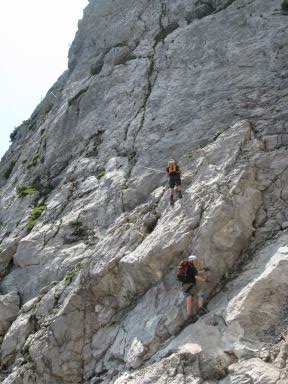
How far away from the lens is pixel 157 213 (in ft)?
71.8

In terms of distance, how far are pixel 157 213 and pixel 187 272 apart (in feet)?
17.1

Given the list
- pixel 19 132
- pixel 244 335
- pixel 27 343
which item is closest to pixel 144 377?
pixel 244 335

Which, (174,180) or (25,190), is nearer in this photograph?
(174,180)

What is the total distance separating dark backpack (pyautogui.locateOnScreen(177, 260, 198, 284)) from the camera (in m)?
17.1

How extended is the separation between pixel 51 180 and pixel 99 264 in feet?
40.5

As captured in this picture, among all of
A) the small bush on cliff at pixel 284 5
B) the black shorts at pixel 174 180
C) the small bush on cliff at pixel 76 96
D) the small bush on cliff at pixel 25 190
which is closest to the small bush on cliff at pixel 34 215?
the small bush on cliff at pixel 25 190

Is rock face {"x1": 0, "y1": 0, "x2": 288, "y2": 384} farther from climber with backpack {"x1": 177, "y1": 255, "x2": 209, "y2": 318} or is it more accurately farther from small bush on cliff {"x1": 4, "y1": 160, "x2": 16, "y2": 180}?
small bush on cliff {"x1": 4, "y1": 160, "x2": 16, "y2": 180}

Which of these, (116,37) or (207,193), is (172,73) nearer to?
(116,37)

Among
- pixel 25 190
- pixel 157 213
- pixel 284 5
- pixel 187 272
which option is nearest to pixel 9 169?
pixel 25 190

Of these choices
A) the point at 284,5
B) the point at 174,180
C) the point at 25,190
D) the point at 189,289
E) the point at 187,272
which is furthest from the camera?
the point at 25,190

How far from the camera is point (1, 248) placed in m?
28.5

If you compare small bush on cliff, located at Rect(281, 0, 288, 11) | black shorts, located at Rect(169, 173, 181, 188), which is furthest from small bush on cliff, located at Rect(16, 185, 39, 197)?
small bush on cliff, located at Rect(281, 0, 288, 11)

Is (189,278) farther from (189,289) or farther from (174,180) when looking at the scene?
(174,180)

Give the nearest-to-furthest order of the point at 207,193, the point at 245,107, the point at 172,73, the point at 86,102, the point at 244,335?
1. the point at 244,335
2. the point at 207,193
3. the point at 245,107
4. the point at 172,73
5. the point at 86,102
